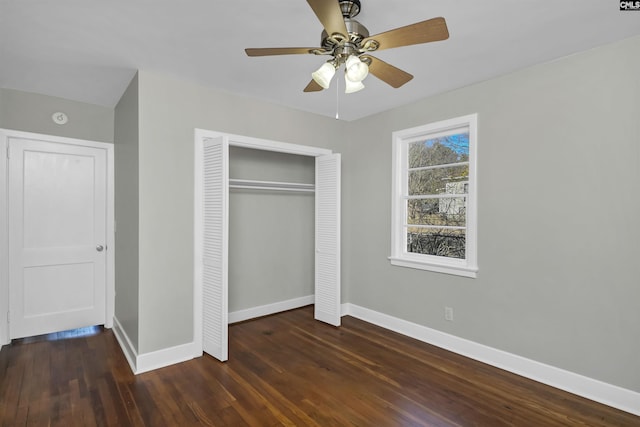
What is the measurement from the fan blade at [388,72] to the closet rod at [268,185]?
206 centimetres

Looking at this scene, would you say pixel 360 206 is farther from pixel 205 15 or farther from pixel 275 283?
pixel 205 15

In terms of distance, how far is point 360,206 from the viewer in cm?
432

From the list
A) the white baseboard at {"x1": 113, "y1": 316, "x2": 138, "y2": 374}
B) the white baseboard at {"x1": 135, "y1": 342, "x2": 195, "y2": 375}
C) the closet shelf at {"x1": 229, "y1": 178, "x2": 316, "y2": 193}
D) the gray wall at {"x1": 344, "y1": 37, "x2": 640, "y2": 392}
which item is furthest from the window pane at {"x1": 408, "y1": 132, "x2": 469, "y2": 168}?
the white baseboard at {"x1": 113, "y1": 316, "x2": 138, "y2": 374}

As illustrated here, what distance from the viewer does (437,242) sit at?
359 centimetres

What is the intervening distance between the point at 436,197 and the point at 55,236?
4.11 m

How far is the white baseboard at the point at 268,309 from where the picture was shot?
4109 millimetres

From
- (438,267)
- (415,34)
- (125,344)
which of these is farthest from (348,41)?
(125,344)

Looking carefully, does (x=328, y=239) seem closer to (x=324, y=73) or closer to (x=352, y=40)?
(x=324, y=73)

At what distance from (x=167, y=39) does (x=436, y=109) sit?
8.27 ft

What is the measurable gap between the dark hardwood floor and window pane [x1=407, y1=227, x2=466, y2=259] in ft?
3.20

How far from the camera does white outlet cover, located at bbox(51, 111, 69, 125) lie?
139 inches

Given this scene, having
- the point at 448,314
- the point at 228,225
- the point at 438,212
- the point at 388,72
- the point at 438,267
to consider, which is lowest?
the point at 448,314

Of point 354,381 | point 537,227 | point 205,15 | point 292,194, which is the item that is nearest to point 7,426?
point 354,381

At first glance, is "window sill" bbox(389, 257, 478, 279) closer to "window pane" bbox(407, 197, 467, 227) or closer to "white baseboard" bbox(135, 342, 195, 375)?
"window pane" bbox(407, 197, 467, 227)
